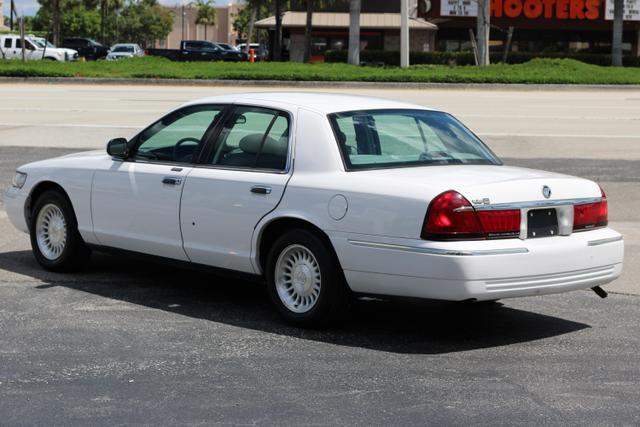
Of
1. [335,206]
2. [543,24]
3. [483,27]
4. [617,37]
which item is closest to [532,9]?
[543,24]

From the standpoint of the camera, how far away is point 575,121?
2319 centimetres

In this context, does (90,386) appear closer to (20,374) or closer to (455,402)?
(20,374)

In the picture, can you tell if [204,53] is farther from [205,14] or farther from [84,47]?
[205,14]

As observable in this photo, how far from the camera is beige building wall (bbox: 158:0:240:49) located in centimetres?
17362

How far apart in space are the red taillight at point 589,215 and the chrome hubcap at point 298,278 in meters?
1.59

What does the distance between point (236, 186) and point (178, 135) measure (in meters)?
1.16

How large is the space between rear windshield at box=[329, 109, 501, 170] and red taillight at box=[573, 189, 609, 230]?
79 centimetres

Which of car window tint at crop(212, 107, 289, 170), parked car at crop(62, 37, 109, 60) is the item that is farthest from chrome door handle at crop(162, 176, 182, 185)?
parked car at crop(62, 37, 109, 60)

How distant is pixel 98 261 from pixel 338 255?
329 centimetres

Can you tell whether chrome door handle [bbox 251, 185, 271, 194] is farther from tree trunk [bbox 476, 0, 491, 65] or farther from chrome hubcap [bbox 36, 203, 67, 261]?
tree trunk [bbox 476, 0, 491, 65]

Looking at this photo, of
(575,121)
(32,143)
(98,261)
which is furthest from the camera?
(575,121)

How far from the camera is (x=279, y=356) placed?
657cm

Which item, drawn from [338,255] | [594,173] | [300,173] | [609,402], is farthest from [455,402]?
[594,173]

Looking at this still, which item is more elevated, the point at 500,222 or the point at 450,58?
the point at 450,58
